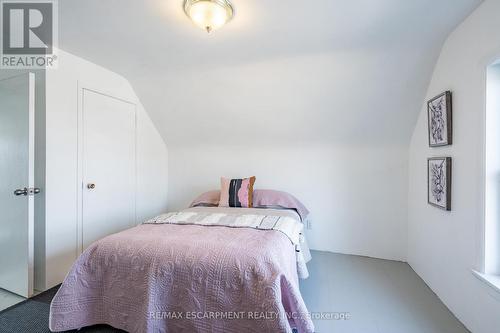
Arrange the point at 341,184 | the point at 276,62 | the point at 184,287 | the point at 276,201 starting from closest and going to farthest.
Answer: the point at 184,287 < the point at 276,62 < the point at 276,201 < the point at 341,184

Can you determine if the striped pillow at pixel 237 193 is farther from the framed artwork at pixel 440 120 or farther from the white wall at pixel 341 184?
the framed artwork at pixel 440 120

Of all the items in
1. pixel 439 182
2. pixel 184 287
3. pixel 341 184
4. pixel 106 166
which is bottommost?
pixel 184 287

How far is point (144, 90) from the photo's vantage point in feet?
10.4

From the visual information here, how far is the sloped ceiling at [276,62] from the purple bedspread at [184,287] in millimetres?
1619

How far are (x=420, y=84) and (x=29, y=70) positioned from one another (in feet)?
12.2

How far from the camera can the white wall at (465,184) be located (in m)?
1.55

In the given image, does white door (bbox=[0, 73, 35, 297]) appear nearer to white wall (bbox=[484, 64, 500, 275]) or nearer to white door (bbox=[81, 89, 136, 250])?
white door (bbox=[81, 89, 136, 250])

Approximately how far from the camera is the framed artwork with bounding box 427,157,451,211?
195 cm

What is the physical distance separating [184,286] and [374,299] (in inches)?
64.1

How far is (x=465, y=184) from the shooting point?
1766mm

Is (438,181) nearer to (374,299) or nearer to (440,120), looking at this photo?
(440,120)

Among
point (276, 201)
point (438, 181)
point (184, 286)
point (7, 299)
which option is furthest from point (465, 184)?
point (7, 299)

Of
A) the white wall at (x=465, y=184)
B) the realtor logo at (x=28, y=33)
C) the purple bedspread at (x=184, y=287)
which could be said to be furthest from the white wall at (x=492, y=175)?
the realtor logo at (x=28, y=33)

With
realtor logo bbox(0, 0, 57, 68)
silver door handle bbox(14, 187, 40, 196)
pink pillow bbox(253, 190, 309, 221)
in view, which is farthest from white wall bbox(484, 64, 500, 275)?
silver door handle bbox(14, 187, 40, 196)
